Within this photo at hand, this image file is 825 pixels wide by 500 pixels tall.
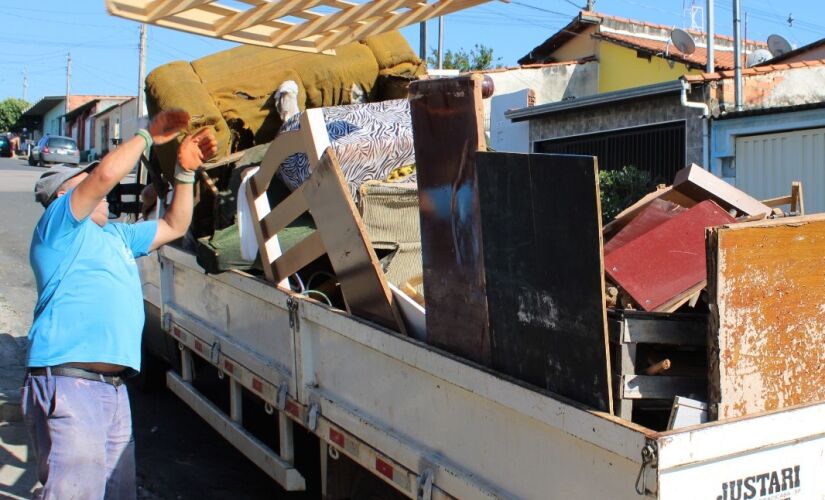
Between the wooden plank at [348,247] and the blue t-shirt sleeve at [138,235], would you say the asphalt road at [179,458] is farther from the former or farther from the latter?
the wooden plank at [348,247]

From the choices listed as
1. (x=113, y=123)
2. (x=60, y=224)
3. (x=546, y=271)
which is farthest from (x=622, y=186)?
(x=113, y=123)

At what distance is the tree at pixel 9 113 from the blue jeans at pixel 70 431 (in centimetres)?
7301

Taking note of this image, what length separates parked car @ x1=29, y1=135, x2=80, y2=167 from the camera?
34344 mm

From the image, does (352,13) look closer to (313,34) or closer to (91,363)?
(313,34)

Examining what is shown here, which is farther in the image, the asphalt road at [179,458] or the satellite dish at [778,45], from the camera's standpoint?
the satellite dish at [778,45]

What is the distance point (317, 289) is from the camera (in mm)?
3969

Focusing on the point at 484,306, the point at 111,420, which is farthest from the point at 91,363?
the point at 484,306

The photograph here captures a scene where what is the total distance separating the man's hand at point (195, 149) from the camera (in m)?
3.24

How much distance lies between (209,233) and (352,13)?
1.63 m

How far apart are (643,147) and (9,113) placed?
220 ft

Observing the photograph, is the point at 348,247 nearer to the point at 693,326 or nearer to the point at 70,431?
the point at 70,431

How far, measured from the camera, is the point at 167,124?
296cm

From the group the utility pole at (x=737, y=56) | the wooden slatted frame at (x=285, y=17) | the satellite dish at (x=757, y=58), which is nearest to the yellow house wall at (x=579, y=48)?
the satellite dish at (x=757, y=58)

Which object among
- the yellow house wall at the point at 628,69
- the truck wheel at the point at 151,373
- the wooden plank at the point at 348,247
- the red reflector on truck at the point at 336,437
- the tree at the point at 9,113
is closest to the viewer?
the wooden plank at the point at 348,247
